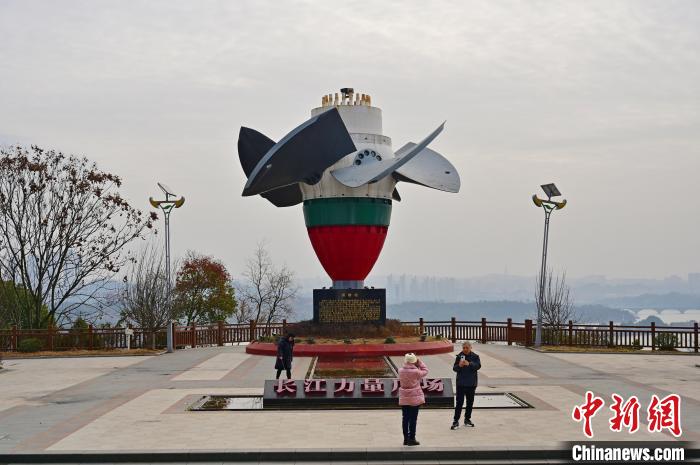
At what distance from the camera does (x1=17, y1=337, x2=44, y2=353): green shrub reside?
31938 millimetres

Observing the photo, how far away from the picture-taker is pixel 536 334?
32.6 metres

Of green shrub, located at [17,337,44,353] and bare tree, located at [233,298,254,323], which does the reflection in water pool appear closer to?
green shrub, located at [17,337,44,353]

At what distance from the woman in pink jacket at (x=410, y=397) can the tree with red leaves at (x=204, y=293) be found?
37282 millimetres

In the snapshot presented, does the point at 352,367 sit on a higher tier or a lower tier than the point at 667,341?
lower

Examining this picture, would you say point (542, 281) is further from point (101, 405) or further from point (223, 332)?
point (101, 405)

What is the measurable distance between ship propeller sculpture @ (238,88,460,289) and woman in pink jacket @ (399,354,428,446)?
17.0 meters

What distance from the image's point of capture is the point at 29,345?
1258 inches

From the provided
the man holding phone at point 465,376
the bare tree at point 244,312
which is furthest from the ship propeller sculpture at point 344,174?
the bare tree at point 244,312

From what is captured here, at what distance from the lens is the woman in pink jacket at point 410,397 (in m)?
13.2

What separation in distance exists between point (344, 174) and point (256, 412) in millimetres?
16287

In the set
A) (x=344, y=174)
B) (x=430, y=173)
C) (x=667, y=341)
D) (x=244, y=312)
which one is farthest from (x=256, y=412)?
(x=244, y=312)

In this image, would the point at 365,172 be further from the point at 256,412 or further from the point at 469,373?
the point at 469,373

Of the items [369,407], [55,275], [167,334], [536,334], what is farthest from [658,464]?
[55,275]

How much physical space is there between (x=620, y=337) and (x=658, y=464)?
20.9 metres
